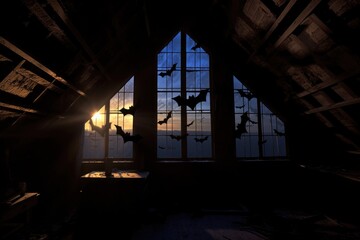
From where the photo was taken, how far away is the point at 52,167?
5238 millimetres

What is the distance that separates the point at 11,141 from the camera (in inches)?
164

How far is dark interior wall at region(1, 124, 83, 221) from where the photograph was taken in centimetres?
481

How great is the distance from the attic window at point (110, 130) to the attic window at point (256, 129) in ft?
10.0

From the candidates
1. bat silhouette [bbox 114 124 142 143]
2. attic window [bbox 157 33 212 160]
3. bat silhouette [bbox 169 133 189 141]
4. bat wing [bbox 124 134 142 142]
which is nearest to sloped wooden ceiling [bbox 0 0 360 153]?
attic window [bbox 157 33 212 160]

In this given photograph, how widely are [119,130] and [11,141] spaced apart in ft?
6.81

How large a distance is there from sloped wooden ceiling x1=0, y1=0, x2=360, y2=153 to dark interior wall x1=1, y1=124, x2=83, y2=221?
708 millimetres

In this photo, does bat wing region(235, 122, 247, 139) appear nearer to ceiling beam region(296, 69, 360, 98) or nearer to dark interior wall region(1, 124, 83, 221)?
ceiling beam region(296, 69, 360, 98)

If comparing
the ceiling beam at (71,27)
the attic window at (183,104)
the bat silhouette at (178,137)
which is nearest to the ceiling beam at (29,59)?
the ceiling beam at (71,27)

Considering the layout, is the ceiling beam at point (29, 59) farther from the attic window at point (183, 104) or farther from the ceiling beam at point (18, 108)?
the attic window at point (183, 104)

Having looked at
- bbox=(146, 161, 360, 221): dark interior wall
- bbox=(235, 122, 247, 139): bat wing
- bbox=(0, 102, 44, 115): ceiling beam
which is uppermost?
bbox=(0, 102, 44, 115): ceiling beam

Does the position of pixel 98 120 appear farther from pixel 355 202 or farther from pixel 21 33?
pixel 355 202

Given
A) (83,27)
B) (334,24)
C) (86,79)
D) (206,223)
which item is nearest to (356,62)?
(334,24)

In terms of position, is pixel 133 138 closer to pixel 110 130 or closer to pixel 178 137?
pixel 110 130

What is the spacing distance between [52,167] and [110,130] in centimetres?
166
